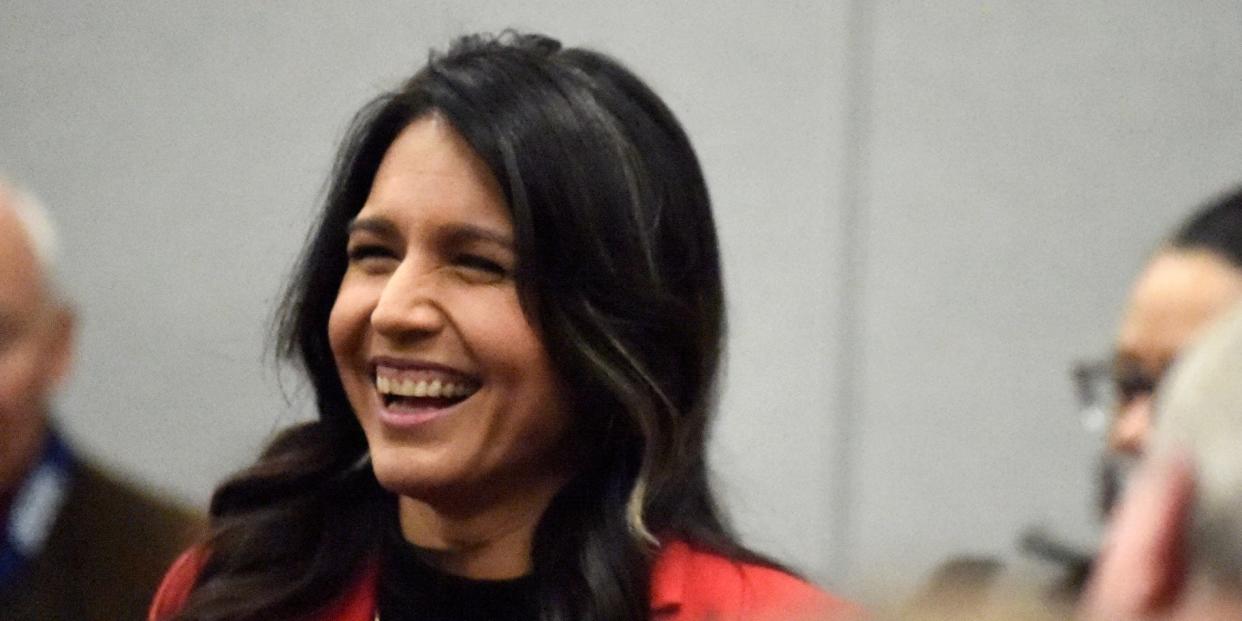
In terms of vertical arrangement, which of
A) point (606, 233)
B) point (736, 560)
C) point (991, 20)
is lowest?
point (736, 560)

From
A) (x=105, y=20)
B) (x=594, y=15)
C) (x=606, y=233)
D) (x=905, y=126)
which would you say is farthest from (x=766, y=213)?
(x=606, y=233)

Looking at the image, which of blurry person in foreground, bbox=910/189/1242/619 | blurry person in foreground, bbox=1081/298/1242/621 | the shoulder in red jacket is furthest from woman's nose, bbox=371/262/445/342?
blurry person in foreground, bbox=1081/298/1242/621

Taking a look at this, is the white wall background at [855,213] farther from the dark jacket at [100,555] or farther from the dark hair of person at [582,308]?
the dark hair of person at [582,308]

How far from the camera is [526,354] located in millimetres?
1413

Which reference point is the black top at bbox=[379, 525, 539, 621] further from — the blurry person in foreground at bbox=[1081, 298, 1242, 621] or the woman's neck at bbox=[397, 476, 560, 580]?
the blurry person in foreground at bbox=[1081, 298, 1242, 621]

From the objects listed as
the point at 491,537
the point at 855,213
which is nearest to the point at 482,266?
the point at 491,537

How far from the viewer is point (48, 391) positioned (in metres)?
1.90

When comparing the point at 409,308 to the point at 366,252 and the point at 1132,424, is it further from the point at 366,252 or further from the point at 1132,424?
the point at 1132,424

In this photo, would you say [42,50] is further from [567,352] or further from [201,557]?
[567,352]

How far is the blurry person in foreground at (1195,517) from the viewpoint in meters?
0.49

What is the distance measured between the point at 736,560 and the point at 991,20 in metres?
1.51

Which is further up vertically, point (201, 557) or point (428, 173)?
point (428, 173)

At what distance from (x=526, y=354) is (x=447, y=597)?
223 millimetres

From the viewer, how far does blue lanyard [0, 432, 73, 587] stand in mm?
1756
